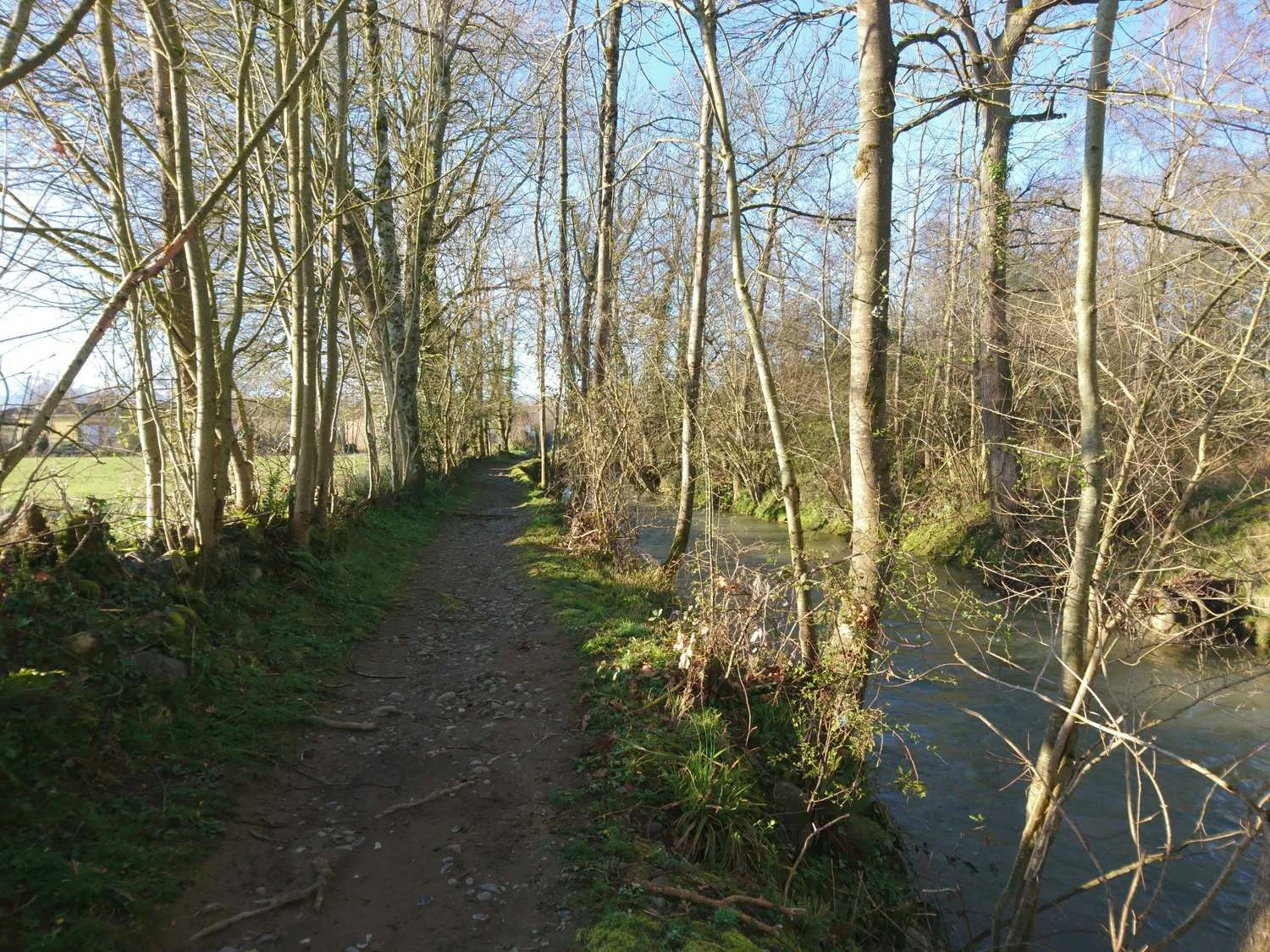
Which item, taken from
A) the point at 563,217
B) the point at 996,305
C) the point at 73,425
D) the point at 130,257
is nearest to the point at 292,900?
the point at 73,425

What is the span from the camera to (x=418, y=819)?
4133mm

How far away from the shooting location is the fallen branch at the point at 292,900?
10.1 feet

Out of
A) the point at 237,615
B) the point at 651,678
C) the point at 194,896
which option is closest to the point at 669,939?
the point at 194,896

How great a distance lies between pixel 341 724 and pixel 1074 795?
19.2ft

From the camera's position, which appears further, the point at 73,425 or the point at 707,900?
the point at 73,425

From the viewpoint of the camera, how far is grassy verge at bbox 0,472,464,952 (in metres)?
2.97

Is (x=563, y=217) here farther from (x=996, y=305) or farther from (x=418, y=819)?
(x=418, y=819)

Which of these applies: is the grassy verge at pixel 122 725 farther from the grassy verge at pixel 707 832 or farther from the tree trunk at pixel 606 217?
the tree trunk at pixel 606 217

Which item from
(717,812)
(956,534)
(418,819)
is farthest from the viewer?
(956,534)

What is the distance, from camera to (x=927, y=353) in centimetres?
1399

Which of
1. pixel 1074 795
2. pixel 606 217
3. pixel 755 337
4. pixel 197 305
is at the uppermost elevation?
pixel 606 217

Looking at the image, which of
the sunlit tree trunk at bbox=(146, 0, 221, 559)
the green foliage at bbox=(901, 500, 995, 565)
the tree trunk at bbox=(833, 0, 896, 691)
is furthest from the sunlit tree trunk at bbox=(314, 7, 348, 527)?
the green foliage at bbox=(901, 500, 995, 565)

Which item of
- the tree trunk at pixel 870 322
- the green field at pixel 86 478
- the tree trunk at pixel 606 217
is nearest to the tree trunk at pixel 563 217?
the tree trunk at pixel 606 217

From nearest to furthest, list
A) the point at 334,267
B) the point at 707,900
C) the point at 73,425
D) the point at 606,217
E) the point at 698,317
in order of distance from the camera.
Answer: the point at 707,900, the point at 73,425, the point at 334,267, the point at 698,317, the point at 606,217
